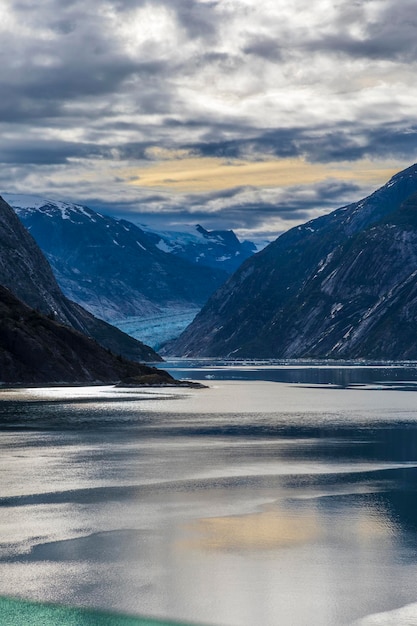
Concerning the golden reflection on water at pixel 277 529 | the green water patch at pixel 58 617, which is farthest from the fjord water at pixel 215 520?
the green water patch at pixel 58 617

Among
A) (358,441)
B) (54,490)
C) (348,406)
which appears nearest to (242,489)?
(54,490)

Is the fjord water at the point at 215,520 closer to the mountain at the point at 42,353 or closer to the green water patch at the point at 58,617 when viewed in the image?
the green water patch at the point at 58,617

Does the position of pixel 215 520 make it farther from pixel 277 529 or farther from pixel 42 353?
pixel 42 353

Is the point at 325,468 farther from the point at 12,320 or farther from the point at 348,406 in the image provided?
the point at 12,320

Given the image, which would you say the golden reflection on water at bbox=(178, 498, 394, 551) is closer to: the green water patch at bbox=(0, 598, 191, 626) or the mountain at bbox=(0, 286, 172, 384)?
the green water patch at bbox=(0, 598, 191, 626)

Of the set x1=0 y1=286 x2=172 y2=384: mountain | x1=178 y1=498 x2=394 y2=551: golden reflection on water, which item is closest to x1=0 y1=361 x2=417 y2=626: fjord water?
x1=178 y1=498 x2=394 y2=551: golden reflection on water
